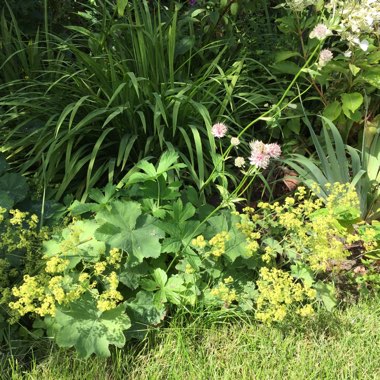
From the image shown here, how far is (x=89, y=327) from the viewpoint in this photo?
1970 mm

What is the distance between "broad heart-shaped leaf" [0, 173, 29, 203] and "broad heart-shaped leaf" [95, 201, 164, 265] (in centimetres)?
47

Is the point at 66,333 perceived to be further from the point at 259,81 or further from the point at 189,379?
the point at 259,81

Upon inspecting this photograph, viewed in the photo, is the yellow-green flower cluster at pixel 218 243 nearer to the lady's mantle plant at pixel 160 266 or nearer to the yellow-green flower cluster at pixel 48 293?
the lady's mantle plant at pixel 160 266

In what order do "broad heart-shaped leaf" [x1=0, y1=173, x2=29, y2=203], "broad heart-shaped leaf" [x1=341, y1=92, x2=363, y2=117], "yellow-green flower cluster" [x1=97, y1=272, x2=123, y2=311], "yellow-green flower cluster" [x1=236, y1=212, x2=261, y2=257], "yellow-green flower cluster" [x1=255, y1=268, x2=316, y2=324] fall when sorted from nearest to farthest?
"yellow-green flower cluster" [x1=97, y1=272, x2=123, y2=311], "yellow-green flower cluster" [x1=255, y1=268, x2=316, y2=324], "yellow-green flower cluster" [x1=236, y1=212, x2=261, y2=257], "broad heart-shaped leaf" [x1=0, y1=173, x2=29, y2=203], "broad heart-shaped leaf" [x1=341, y1=92, x2=363, y2=117]

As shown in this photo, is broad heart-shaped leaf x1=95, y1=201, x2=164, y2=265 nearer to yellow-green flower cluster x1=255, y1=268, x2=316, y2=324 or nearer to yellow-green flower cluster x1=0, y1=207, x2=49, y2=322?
yellow-green flower cluster x1=0, y1=207, x2=49, y2=322

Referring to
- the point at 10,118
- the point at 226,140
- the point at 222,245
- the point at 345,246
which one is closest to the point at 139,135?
the point at 226,140

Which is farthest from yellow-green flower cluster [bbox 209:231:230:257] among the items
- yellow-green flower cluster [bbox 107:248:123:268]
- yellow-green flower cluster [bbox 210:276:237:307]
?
yellow-green flower cluster [bbox 107:248:123:268]

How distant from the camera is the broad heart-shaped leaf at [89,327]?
1916mm

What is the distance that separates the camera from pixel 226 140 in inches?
115

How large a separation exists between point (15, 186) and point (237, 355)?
126 cm

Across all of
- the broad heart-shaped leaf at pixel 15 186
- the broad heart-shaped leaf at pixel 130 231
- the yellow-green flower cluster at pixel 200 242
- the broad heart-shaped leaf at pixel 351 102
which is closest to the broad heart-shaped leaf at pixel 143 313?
the broad heart-shaped leaf at pixel 130 231

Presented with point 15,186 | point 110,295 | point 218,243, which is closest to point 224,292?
point 218,243

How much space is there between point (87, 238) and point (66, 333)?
43 cm

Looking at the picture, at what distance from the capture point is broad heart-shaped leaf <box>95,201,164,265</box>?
2.13 meters
